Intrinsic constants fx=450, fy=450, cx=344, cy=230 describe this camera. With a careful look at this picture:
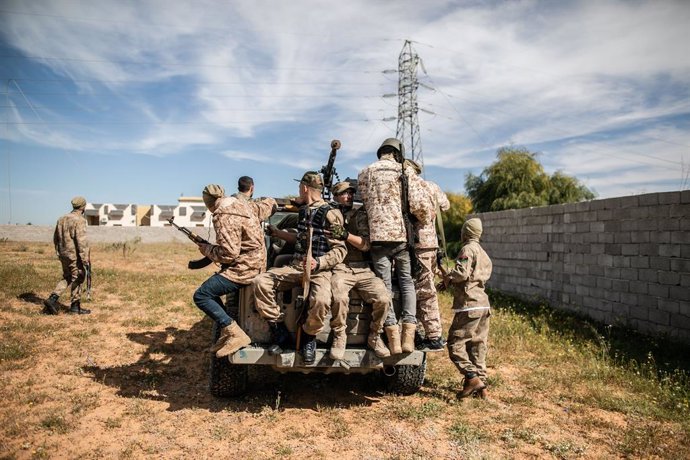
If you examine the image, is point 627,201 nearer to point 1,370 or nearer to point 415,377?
point 415,377

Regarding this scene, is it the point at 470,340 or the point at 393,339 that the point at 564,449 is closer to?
the point at 470,340

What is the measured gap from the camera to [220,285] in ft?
14.0

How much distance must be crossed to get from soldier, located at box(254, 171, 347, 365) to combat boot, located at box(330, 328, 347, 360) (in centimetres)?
17

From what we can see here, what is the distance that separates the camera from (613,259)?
26.8 feet

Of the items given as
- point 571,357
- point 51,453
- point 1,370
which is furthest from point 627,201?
point 1,370

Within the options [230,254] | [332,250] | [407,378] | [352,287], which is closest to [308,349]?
[352,287]

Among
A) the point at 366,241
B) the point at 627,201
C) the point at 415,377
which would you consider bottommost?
the point at 415,377

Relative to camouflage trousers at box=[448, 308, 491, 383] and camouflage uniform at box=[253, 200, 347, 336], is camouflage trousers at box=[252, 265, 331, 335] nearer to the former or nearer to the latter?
camouflage uniform at box=[253, 200, 347, 336]

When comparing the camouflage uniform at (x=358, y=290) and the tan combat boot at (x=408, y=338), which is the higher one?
the camouflage uniform at (x=358, y=290)

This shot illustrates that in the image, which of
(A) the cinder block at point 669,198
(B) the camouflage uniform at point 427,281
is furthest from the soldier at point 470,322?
(A) the cinder block at point 669,198

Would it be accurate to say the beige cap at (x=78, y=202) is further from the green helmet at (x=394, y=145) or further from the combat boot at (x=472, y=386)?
the combat boot at (x=472, y=386)

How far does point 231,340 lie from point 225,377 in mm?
679

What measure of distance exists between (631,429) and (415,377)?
1955 mm

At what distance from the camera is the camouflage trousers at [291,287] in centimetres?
385
